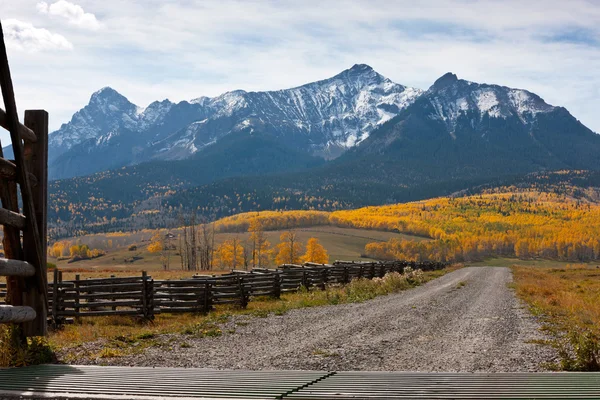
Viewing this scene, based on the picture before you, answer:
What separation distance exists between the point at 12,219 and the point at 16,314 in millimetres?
1515

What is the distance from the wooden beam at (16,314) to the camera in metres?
9.03

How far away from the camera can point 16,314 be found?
935 cm

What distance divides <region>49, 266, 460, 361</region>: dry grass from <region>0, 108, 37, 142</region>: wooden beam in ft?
16.0

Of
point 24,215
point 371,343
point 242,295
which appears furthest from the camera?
point 242,295

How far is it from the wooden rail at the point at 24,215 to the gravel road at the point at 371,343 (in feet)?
7.01

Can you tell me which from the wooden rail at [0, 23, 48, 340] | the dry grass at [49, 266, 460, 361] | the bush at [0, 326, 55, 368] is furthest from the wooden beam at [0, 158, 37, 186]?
the dry grass at [49, 266, 460, 361]

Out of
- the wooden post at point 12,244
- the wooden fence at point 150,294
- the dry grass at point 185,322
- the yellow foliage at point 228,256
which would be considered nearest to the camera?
the wooden post at point 12,244

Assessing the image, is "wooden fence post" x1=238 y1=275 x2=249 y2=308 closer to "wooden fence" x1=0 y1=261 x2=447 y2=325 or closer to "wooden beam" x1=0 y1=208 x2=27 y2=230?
"wooden fence" x1=0 y1=261 x2=447 y2=325

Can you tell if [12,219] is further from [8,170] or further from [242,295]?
[242,295]

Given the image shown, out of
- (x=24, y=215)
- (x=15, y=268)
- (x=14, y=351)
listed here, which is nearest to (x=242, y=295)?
(x=14, y=351)

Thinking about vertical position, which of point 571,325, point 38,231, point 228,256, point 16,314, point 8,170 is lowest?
point 228,256

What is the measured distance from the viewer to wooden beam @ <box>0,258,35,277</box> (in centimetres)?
877

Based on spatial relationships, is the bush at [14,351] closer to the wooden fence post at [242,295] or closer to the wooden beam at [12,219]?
the wooden beam at [12,219]

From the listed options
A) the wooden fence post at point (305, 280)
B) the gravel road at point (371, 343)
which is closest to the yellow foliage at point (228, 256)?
the wooden fence post at point (305, 280)
